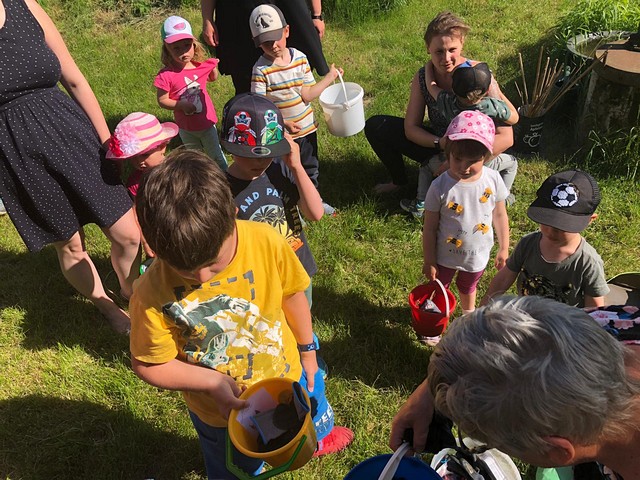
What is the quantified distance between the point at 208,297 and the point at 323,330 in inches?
68.7

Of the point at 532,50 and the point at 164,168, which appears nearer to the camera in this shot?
the point at 164,168

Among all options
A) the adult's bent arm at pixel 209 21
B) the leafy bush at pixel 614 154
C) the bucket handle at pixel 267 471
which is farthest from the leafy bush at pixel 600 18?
the bucket handle at pixel 267 471

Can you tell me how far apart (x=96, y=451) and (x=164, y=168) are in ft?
6.41

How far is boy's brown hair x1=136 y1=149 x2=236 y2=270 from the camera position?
153 cm

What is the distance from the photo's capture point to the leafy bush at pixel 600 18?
545cm

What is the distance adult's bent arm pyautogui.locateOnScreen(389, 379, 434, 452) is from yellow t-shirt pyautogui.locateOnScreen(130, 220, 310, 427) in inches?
20.7

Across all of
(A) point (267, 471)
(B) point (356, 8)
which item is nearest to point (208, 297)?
(A) point (267, 471)

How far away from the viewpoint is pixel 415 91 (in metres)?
4.11

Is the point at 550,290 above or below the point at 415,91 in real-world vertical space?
below

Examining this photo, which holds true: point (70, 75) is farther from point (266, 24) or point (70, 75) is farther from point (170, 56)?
point (170, 56)

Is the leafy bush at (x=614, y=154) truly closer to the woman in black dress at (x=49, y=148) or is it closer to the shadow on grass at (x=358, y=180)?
the shadow on grass at (x=358, y=180)

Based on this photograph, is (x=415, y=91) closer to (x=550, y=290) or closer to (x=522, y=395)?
(x=550, y=290)

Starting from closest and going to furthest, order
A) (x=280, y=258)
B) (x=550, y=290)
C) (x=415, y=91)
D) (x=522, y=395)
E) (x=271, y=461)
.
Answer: (x=522, y=395) < (x=271, y=461) < (x=280, y=258) < (x=550, y=290) < (x=415, y=91)

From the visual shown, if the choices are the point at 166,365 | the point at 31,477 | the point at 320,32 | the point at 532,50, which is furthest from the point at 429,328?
the point at 532,50
